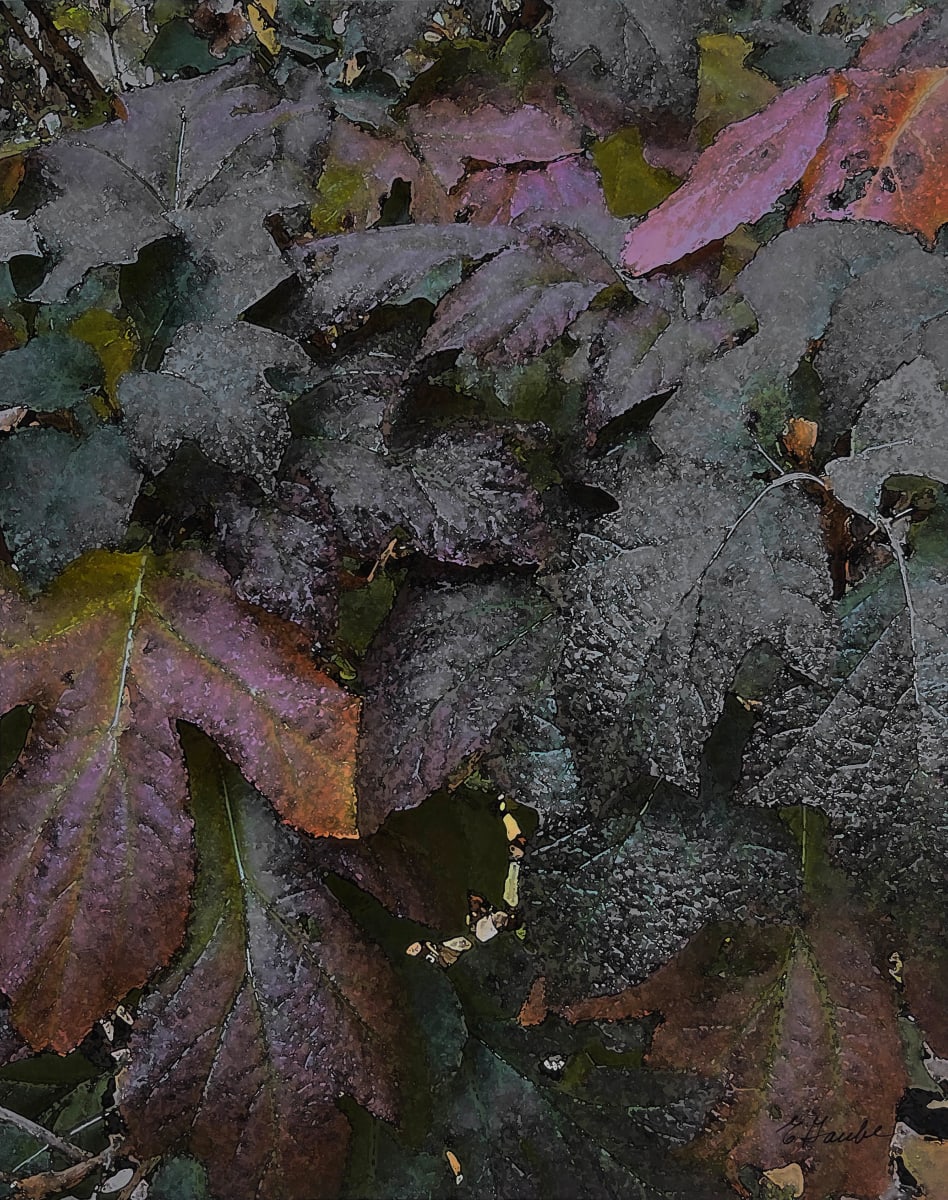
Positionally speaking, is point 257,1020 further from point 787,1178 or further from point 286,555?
point 787,1178

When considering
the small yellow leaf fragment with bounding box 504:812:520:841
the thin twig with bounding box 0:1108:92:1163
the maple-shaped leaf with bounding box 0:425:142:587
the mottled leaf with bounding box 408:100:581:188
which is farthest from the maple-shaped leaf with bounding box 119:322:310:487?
the thin twig with bounding box 0:1108:92:1163

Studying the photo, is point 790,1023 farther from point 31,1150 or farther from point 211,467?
point 31,1150

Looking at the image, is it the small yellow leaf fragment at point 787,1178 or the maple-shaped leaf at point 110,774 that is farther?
the small yellow leaf fragment at point 787,1178

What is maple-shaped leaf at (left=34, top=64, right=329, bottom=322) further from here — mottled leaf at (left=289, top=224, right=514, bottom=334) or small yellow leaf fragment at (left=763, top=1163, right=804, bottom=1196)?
small yellow leaf fragment at (left=763, top=1163, right=804, bottom=1196)

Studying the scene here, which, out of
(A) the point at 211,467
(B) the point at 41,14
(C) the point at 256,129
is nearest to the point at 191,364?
(A) the point at 211,467
